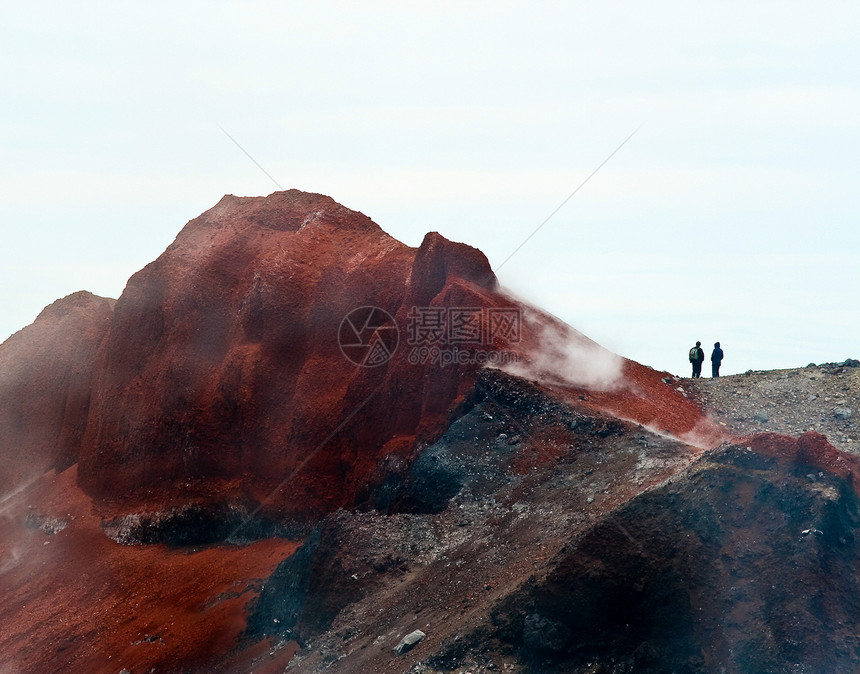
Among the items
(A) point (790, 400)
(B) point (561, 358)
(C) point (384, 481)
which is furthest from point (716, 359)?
(C) point (384, 481)

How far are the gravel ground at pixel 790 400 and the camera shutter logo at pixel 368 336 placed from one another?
9.22 m

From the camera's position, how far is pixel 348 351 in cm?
2934

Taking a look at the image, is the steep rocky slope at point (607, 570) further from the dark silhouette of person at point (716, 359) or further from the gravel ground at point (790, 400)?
the dark silhouette of person at point (716, 359)

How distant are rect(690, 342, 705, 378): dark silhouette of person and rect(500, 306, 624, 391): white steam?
4.18 m

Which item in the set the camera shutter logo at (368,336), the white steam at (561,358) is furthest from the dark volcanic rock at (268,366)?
the white steam at (561,358)

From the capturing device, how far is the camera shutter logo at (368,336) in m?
28.3

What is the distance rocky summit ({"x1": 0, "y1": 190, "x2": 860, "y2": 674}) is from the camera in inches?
699

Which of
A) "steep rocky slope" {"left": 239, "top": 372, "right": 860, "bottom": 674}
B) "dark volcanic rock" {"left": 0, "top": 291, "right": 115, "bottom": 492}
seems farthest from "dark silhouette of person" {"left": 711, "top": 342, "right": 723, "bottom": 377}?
"dark volcanic rock" {"left": 0, "top": 291, "right": 115, "bottom": 492}

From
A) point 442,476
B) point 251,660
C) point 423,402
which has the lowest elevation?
point 251,660

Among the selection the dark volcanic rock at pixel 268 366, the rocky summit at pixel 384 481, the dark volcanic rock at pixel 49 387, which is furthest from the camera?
the dark volcanic rock at pixel 49 387

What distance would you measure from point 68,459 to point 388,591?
1729 cm

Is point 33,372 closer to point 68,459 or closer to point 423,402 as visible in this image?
point 68,459

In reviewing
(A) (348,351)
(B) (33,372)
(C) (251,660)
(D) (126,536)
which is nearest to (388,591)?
(C) (251,660)

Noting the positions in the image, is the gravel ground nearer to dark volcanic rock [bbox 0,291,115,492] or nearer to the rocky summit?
→ the rocky summit
